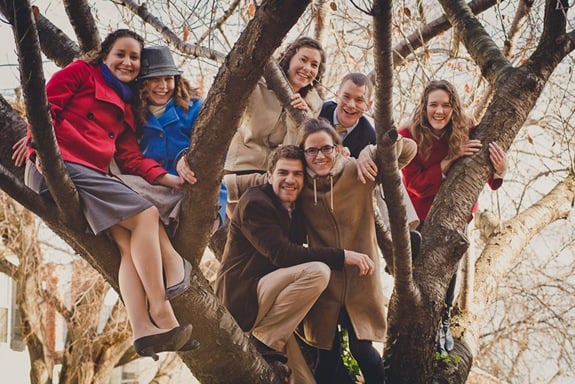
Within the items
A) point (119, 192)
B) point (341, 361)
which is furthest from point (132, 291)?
point (341, 361)

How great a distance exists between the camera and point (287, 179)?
368 centimetres

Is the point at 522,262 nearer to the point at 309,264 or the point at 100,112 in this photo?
the point at 309,264

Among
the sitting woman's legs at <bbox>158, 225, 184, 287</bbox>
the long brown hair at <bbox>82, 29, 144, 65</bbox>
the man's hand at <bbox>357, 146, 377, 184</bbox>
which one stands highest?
the long brown hair at <bbox>82, 29, 144, 65</bbox>

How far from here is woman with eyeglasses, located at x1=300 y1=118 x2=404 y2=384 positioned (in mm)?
3713

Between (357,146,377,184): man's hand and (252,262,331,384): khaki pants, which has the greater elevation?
(357,146,377,184): man's hand

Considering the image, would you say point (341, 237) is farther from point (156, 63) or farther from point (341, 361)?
point (156, 63)

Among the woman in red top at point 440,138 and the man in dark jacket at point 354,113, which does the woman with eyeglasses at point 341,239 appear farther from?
the woman in red top at point 440,138

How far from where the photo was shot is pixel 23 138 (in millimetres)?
3205

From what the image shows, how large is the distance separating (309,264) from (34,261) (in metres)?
6.40

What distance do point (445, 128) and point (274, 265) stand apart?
4.31 feet

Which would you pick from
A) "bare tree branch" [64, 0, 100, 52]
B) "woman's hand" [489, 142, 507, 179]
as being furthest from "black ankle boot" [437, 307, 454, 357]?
"bare tree branch" [64, 0, 100, 52]

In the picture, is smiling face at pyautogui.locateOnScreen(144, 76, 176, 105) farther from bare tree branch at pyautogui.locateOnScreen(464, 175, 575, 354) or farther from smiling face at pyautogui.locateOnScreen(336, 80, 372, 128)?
bare tree branch at pyautogui.locateOnScreen(464, 175, 575, 354)

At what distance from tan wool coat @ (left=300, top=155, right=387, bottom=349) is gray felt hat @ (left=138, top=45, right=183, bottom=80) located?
2.68 feet

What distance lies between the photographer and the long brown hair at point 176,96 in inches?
137
